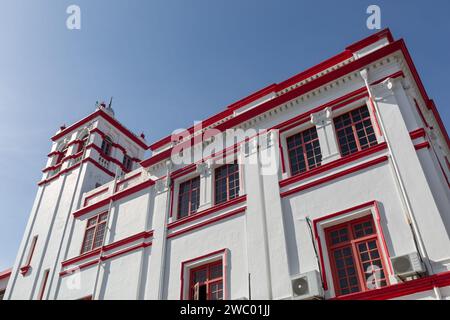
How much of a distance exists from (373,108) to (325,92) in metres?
1.98

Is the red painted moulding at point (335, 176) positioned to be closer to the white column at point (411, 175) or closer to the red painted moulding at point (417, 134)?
the white column at point (411, 175)

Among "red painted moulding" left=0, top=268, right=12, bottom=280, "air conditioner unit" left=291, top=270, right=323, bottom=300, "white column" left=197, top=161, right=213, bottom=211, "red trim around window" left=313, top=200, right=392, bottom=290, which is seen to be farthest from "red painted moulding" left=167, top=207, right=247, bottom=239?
"red painted moulding" left=0, top=268, right=12, bottom=280

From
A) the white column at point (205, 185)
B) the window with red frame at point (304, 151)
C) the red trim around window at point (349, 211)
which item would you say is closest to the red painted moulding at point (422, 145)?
the red trim around window at point (349, 211)

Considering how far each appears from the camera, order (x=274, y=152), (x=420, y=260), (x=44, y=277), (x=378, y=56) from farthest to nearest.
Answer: (x=44, y=277)
(x=274, y=152)
(x=378, y=56)
(x=420, y=260)

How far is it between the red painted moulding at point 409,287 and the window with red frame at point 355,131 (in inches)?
170

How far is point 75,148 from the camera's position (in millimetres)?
24531

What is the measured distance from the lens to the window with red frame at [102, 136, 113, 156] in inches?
973

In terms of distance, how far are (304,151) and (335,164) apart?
1500mm

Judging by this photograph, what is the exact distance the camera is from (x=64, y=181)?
22719 mm

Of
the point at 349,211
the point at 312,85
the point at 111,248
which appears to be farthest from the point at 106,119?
the point at 349,211

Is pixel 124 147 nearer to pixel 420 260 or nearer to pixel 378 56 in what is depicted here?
pixel 378 56

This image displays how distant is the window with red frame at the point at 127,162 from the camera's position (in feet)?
84.1

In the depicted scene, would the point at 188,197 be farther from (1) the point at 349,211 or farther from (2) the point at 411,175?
(2) the point at 411,175
